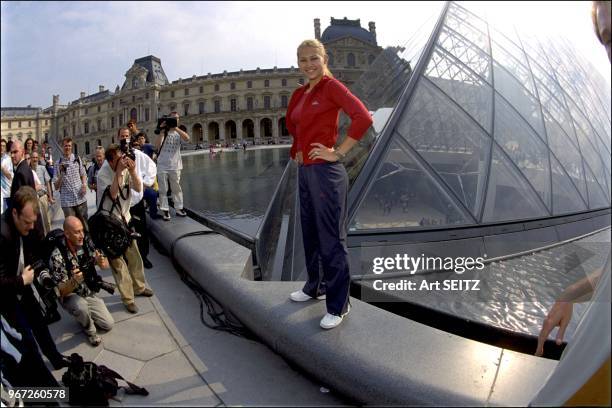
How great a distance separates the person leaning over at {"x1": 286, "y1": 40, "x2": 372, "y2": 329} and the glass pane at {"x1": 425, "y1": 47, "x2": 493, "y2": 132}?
132 inches

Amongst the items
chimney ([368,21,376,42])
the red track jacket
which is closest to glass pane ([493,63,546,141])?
chimney ([368,21,376,42])

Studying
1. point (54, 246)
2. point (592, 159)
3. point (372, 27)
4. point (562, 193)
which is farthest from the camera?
point (592, 159)

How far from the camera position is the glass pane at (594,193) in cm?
586

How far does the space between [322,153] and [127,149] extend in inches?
44.1

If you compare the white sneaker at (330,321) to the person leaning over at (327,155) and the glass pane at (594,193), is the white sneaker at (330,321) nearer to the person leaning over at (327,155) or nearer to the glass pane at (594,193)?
the person leaning over at (327,155)

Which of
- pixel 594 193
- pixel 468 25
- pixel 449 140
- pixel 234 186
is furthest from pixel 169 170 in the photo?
pixel 594 193

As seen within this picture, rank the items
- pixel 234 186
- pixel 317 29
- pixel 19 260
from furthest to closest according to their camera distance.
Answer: pixel 234 186 < pixel 317 29 < pixel 19 260

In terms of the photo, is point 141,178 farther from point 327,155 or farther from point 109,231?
point 327,155

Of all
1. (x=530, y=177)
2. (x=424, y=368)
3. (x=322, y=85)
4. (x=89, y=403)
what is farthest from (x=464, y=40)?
(x=89, y=403)

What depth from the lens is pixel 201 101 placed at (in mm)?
2568

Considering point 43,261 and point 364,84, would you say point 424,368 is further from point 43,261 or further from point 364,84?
point 364,84

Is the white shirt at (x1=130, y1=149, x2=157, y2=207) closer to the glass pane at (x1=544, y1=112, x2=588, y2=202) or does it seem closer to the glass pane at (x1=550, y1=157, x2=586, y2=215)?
the glass pane at (x1=550, y1=157, x2=586, y2=215)

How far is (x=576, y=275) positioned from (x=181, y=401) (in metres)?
3.95

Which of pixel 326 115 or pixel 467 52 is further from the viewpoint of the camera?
pixel 467 52
